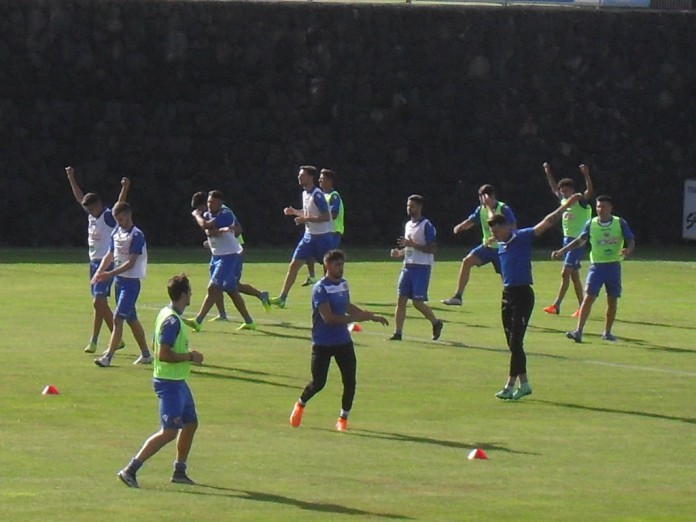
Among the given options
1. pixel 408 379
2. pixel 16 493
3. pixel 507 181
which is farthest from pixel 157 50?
pixel 16 493

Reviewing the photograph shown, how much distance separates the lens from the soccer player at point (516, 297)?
18078 millimetres

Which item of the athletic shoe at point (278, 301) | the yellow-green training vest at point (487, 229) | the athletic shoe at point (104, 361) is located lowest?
the athletic shoe at point (278, 301)

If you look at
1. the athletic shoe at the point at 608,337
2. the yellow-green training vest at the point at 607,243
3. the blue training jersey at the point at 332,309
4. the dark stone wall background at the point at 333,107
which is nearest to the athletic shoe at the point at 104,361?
the blue training jersey at the point at 332,309

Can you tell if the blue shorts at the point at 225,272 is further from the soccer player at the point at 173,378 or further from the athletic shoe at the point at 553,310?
the soccer player at the point at 173,378

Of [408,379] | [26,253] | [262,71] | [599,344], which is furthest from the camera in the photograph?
[262,71]

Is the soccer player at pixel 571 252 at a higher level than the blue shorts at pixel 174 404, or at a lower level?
lower

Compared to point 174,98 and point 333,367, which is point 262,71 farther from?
point 333,367

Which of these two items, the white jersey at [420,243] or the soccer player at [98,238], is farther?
the white jersey at [420,243]

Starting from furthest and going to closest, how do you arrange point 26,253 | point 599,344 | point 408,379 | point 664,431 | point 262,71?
point 262,71, point 26,253, point 599,344, point 408,379, point 664,431

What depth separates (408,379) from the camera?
1959 cm

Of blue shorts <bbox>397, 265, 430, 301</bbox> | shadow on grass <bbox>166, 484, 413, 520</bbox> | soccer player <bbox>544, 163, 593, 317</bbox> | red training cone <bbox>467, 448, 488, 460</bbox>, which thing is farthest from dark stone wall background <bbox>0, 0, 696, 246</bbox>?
shadow on grass <bbox>166, 484, 413, 520</bbox>

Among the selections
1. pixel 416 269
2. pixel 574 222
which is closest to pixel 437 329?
pixel 416 269

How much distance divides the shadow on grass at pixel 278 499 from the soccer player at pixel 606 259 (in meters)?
11.0

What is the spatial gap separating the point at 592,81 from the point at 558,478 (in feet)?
94.4
